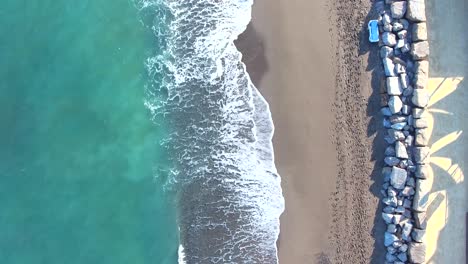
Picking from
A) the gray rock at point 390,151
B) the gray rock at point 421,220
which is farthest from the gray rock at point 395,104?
the gray rock at point 421,220

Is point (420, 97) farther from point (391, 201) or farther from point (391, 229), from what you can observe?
point (391, 229)

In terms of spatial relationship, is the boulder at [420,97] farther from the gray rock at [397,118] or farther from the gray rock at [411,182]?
the gray rock at [411,182]

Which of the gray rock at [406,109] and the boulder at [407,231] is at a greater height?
the gray rock at [406,109]

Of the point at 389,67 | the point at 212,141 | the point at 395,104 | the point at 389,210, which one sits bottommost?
the point at 389,210

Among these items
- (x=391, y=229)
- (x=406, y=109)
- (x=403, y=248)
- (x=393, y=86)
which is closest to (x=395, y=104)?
(x=406, y=109)

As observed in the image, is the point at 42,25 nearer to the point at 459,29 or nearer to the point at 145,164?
the point at 145,164

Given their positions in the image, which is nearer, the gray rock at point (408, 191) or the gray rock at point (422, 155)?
the gray rock at point (422, 155)

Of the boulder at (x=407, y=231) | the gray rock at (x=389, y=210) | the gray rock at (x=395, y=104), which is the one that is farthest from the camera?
the gray rock at (x=389, y=210)

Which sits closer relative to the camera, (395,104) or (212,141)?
(395,104)

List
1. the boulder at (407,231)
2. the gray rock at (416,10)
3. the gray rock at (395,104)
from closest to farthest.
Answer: the gray rock at (416,10)
the gray rock at (395,104)
the boulder at (407,231)
